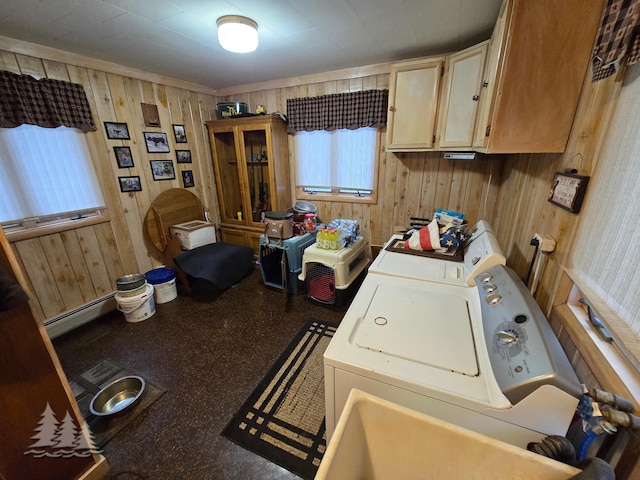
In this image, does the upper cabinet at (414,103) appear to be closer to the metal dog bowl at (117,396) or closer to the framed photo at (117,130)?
the framed photo at (117,130)

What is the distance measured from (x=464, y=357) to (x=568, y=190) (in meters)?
0.74

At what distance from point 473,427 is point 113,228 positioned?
10.9 feet

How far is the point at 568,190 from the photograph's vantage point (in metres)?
0.95

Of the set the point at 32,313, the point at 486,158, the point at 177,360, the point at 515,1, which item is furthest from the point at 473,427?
the point at 486,158

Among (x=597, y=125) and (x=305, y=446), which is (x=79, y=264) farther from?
(x=597, y=125)

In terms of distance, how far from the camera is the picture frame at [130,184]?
2660 millimetres

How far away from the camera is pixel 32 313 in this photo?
1007 mm

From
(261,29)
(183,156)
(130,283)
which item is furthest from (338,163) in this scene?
(130,283)

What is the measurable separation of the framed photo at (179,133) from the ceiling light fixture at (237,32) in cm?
173

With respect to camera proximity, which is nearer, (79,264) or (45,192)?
(45,192)

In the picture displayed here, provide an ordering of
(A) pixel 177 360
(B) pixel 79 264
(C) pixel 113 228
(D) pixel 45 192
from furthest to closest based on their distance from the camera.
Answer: (C) pixel 113 228, (B) pixel 79 264, (D) pixel 45 192, (A) pixel 177 360

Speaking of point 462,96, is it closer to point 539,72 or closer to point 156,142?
point 539,72

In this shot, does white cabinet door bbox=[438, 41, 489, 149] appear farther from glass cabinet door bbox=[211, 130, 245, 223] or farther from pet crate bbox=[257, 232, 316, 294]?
glass cabinet door bbox=[211, 130, 245, 223]

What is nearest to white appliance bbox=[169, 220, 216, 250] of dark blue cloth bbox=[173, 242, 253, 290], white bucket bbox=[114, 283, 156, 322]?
dark blue cloth bbox=[173, 242, 253, 290]
